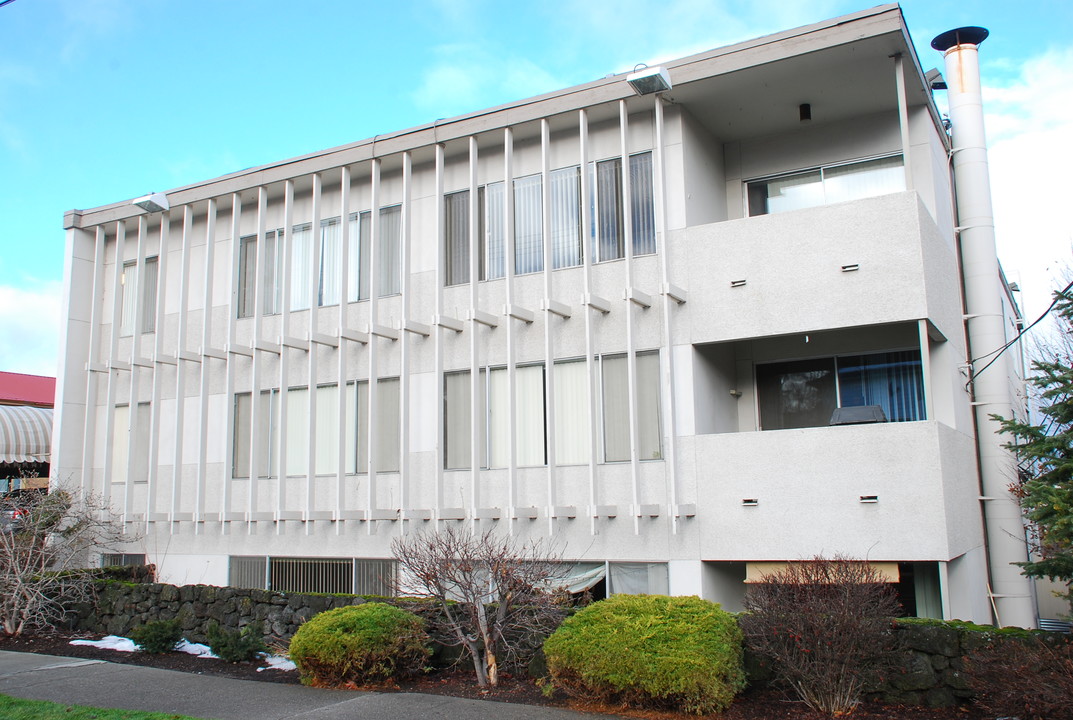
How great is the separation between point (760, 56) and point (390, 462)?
8371mm

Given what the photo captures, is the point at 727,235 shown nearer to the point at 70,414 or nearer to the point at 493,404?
the point at 493,404

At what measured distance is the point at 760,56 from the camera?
41.4ft

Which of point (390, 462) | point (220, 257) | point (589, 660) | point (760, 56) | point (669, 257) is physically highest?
point (760, 56)

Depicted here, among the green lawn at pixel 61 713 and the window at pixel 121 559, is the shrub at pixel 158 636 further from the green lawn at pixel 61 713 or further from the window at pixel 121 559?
the window at pixel 121 559

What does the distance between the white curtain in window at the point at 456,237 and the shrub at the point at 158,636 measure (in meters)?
6.68

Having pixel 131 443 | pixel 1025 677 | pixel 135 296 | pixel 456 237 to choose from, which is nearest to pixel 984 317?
pixel 1025 677

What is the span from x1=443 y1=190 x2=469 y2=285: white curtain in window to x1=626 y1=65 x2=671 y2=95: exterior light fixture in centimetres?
399

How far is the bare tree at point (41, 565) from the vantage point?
14.7 m

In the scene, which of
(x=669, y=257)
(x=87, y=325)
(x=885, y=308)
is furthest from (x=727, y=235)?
(x=87, y=325)

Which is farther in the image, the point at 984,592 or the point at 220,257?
the point at 220,257

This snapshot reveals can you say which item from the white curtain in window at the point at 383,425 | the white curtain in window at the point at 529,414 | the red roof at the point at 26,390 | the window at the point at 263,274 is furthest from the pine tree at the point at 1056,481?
the red roof at the point at 26,390

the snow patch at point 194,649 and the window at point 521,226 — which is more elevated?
the window at point 521,226

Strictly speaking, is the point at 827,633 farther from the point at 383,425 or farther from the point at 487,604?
the point at 383,425

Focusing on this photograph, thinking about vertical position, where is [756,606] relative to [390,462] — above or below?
below
